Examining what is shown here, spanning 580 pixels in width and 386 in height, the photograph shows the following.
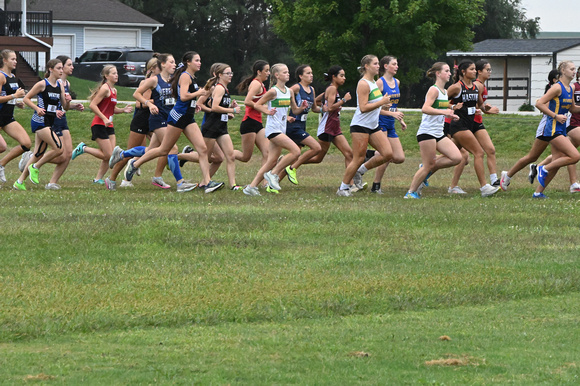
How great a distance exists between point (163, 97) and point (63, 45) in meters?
44.6

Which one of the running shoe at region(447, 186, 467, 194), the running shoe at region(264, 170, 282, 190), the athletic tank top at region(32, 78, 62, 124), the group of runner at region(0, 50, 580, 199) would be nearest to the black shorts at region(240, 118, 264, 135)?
the group of runner at region(0, 50, 580, 199)

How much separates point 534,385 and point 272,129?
984 cm

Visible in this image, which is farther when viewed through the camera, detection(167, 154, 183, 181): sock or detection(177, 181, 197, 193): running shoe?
detection(167, 154, 183, 181): sock

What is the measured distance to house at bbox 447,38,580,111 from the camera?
53.4 metres

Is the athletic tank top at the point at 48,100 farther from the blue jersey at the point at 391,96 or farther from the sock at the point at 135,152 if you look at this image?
the blue jersey at the point at 391,96

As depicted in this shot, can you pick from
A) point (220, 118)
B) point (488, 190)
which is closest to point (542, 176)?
point (488, 190)

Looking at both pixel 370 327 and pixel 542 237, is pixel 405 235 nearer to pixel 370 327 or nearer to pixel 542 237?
pixel 542 237

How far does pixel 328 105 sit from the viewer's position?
1591 cm

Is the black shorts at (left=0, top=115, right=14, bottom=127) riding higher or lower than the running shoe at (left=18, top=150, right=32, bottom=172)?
higher

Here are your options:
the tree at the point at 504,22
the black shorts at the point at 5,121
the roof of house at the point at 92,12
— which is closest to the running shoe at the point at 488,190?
the black shorts at the point at 5,121

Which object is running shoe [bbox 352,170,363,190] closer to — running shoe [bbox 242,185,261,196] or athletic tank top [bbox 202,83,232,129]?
running shoe [bbox 242,185,261,196]

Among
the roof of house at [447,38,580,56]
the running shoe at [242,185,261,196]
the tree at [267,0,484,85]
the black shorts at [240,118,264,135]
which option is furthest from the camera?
the roof of house at [447,38,580,56]

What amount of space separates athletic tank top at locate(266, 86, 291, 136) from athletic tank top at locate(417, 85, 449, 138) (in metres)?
2.04

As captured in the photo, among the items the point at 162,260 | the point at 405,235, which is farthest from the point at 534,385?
the point at 405,235
